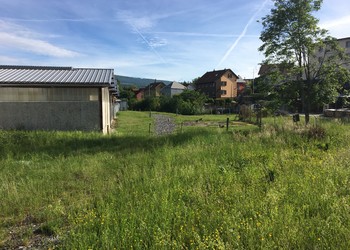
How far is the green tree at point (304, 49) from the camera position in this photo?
1177 cm

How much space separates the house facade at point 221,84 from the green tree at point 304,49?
187 ft

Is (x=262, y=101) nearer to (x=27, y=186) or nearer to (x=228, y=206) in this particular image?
(x=228, y=206)

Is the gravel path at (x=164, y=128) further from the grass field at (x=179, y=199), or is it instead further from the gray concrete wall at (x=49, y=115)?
the grass field at (x=179, y=199)

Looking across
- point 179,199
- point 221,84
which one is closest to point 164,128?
point 179,199

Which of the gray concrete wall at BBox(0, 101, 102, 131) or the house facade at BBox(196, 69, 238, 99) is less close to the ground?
the house facade at BBox(196, 69, 238, 99)

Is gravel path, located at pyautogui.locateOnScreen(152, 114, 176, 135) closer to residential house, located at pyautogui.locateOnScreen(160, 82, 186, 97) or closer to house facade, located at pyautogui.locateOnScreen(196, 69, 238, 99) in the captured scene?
house facade, located at pyautogui.locateOnScreen(196, 69, 238, 99)

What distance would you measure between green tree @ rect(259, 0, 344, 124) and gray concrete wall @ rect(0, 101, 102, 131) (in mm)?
9597

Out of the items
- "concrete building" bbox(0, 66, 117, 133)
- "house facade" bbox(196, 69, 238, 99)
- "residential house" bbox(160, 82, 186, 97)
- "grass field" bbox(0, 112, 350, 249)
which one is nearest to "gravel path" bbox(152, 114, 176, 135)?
"concrete building" bbox(0, 66, 117, 133)

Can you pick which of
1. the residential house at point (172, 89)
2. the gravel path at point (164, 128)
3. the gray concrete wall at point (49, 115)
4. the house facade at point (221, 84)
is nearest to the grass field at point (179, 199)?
the gray concrete wall at point (49, 115)

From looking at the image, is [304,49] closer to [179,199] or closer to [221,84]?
[179,199]

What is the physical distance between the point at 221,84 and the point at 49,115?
199 feet

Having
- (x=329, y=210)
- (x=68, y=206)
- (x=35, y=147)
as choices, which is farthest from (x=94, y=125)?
(x=329, y=210)

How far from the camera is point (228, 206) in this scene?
12.8 feet

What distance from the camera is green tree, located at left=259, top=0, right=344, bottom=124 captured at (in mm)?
11766
